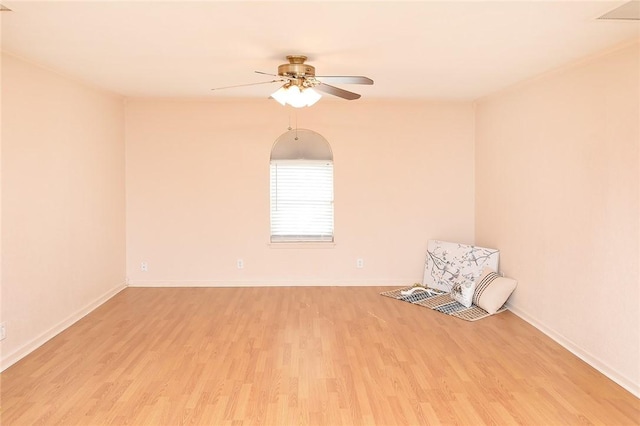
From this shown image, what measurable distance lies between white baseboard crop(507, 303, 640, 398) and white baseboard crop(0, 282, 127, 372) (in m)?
4.33

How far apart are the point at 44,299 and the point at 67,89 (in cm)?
194

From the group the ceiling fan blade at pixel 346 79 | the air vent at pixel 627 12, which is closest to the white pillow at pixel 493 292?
the ceiling fan blade at pixel 346 79

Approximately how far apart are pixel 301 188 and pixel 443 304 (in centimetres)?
228

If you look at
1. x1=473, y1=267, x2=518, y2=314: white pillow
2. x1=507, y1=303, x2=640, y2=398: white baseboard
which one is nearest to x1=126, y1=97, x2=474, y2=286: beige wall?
x1=473, y1=267, x2=518, y2=314: white pillow

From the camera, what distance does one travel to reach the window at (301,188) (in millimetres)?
6109

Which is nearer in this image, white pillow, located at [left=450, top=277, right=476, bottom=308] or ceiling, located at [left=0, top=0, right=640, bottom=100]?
ceiling, located at [left=0, top=0, right=640, bottom=100]

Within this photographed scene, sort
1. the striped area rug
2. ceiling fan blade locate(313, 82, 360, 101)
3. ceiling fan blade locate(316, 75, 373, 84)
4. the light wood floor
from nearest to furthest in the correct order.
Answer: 1. the light wood floor
2. ceiling fan blade locate(316, 75, 373, 84)
3. ceiling fan blade locate(313, 82, 360, 101)
4. the striped area rug

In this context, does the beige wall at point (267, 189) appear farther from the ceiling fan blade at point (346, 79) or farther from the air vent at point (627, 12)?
the air vent at point (627, 12)

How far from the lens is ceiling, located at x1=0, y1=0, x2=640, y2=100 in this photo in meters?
2.64

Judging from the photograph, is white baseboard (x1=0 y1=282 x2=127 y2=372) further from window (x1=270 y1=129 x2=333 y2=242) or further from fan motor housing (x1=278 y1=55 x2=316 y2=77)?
fan motor housing (x1=278 y1=55 x2=316 y2=77)

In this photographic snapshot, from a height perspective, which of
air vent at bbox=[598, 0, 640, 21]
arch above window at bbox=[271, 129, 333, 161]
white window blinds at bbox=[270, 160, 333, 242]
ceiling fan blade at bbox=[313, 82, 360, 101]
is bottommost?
white window blinds at bbox=[270, 160, 333, 242]

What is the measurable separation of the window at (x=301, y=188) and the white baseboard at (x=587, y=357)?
2.61 metres

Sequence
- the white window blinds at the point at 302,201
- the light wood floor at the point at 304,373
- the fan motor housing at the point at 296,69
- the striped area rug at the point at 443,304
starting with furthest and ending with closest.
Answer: the white window blinds at the point at 302,201 → the striped area rug at the point at 443,304 → the fan motor housing at the point at 296,69 → the light wood floor at the point at 304,373

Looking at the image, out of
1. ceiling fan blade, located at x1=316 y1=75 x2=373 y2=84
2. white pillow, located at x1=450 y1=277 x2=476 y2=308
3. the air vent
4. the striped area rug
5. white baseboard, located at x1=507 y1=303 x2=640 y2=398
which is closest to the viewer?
the air vent
